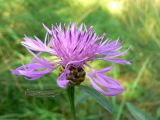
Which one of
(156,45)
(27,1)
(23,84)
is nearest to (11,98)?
(23,84)

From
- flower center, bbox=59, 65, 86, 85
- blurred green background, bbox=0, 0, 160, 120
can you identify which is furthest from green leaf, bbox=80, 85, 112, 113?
blurred green background, bbox=0, 0, 160, 120

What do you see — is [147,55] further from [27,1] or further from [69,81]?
[69,81]

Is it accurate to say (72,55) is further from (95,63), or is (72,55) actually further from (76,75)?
(95,63)

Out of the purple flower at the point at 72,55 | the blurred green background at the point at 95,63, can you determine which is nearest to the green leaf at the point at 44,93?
the purple flower at the point at 72,55

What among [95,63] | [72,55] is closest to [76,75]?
[72,55]

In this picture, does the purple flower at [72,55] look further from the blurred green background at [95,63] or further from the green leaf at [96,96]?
the blurred green background at [95,63]
